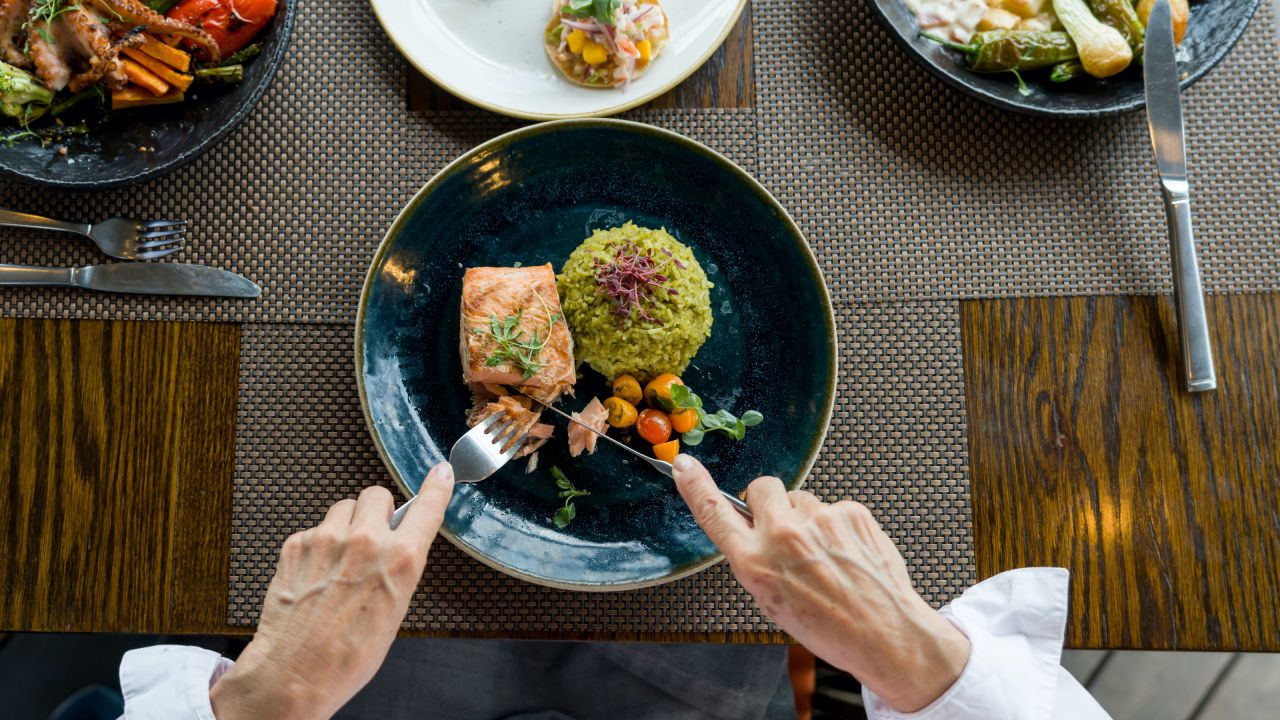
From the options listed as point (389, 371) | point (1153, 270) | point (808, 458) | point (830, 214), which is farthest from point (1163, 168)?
point (389, 371)

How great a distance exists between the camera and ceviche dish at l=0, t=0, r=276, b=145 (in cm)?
182

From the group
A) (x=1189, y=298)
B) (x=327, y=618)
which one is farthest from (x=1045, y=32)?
(x=327, y=618)

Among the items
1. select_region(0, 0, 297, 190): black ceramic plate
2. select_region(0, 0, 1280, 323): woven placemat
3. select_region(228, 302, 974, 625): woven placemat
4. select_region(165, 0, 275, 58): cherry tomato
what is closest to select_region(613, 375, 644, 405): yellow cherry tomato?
select_region(228, 302, 974, 625): woven placemat

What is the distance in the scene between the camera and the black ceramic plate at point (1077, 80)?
76.1 inches

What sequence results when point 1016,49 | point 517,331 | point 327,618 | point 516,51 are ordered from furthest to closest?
1. point 516,51
2. point 1016,49
3. point 517,331
4. point 327,618

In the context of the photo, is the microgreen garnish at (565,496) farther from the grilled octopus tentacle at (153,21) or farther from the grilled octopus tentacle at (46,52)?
the grilled octopus tentacle at (46,52)

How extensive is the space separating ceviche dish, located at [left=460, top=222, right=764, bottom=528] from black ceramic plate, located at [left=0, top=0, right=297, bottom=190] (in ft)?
2.22

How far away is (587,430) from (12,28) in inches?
63.5

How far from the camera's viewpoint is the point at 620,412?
1932 mm

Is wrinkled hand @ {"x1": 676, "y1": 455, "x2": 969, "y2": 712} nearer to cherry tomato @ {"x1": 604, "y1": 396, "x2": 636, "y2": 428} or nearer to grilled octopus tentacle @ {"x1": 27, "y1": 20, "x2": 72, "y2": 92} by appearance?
cherry tomato @ {"x1": 604, "y1": 396, "x2": 636, "y2": 428}

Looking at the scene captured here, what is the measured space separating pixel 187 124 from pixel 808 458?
168cm

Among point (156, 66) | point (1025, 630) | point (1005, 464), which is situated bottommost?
point (1025, 630)

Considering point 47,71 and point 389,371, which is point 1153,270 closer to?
point 389,371

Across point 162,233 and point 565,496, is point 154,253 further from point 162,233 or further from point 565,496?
point 565,496
